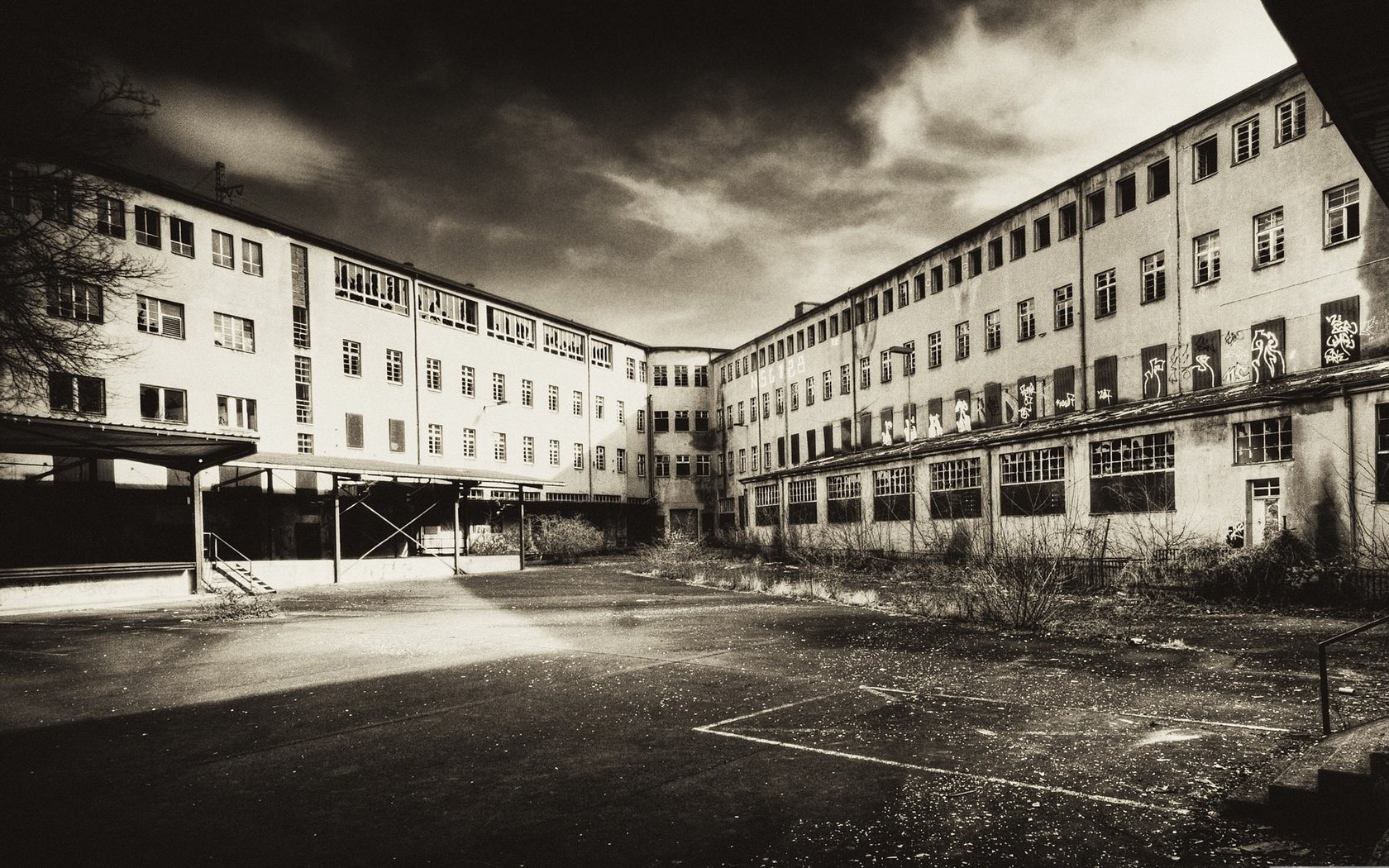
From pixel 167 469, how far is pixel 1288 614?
33907 millimetres

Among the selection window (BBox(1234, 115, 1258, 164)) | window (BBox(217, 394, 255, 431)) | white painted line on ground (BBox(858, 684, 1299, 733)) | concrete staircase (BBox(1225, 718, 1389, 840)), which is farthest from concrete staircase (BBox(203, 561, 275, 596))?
window (BBox(1234, 115, 1258, 164))

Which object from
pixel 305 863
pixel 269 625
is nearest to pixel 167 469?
pixel 269 625

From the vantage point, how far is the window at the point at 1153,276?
26047 mm

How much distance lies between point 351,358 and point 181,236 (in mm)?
8275

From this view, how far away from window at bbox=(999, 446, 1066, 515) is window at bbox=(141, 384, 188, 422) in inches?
1170

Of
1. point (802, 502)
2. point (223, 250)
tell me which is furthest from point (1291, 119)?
point (223, 250)

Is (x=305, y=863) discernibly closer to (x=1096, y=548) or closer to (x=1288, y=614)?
(x=1288, y=614)

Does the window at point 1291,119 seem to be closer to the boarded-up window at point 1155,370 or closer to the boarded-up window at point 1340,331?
the boarded-up window at point 1340,331

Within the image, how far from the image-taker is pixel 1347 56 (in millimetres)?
4016

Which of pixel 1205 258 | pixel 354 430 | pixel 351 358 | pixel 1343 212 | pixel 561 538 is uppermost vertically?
pixel 1343 212

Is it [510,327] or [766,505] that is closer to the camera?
[766,505]

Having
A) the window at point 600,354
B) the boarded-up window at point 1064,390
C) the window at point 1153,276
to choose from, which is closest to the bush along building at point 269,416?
the window at point 600,354

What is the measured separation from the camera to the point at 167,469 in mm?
28609

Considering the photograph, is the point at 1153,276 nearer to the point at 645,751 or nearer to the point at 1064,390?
the point at 1064,390
